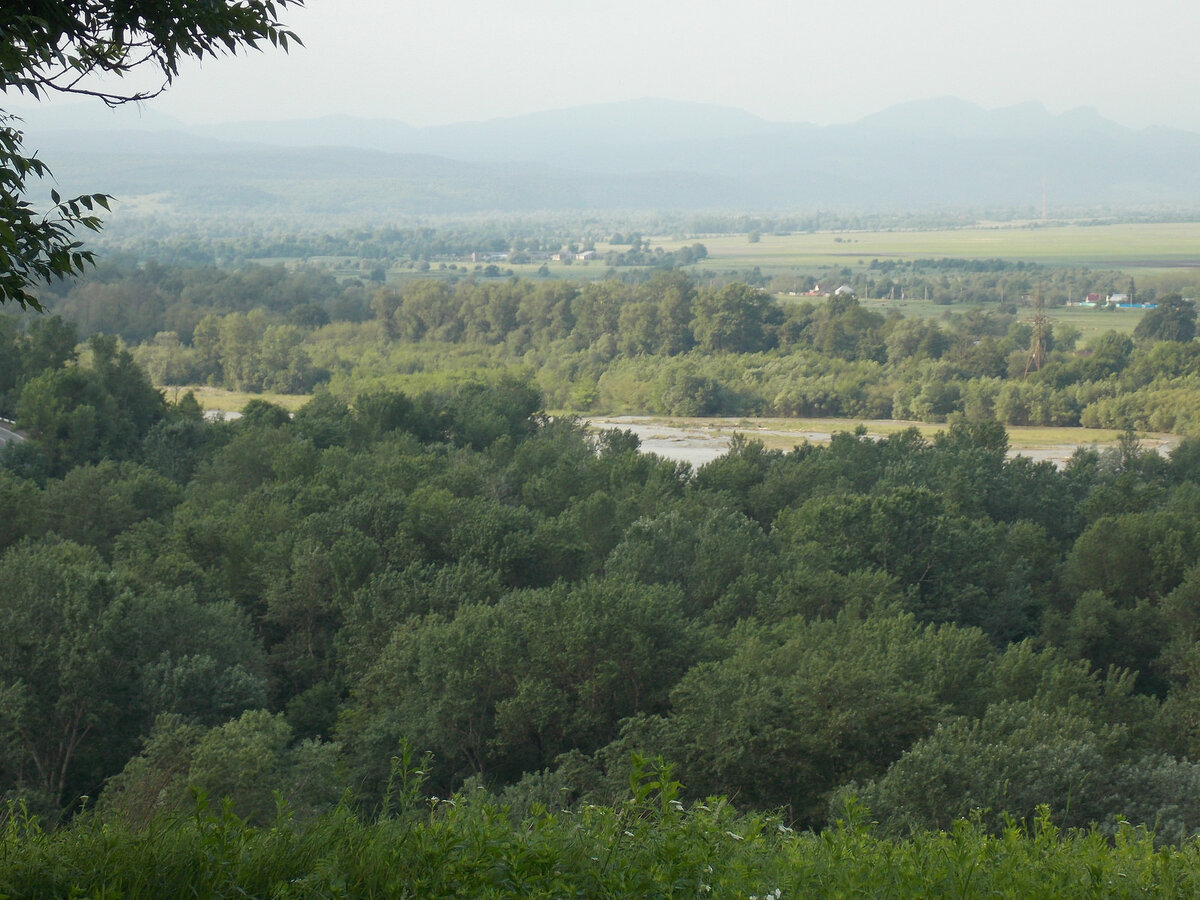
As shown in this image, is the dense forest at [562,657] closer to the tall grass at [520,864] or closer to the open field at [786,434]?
the tall grass at [520,864]

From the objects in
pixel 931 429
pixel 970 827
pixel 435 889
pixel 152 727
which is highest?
pixel 435 889

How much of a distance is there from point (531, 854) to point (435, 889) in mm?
463

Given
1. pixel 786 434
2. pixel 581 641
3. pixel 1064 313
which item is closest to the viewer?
pixel 581 641

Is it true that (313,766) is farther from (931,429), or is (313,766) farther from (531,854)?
(931,429)

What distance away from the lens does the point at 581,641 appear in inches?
651

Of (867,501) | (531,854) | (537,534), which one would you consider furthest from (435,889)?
(867,501)

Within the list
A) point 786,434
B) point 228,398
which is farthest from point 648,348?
point 228,398

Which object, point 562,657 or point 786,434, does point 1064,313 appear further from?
point 562,657

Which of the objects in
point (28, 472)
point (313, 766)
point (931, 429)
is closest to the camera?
point (313, 766)

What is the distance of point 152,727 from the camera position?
51.6ft

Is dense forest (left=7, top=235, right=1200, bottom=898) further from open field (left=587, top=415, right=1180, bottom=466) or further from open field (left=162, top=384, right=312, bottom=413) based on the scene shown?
open field (left=162, top=384, right=312, bottom=413)

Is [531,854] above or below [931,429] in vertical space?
above

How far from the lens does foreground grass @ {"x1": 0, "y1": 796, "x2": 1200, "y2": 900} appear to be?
5336 mm

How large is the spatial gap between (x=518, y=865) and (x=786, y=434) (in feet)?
214
